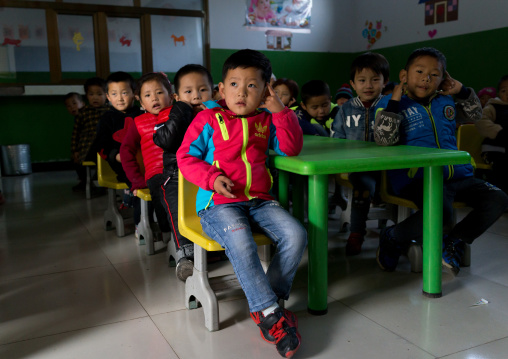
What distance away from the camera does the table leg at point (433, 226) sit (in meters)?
1.73

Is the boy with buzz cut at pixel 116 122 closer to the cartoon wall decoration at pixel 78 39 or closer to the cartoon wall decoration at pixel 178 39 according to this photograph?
the cartoon wall decoration at pixel 78 39

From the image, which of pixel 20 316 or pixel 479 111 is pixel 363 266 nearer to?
pixel 479 111

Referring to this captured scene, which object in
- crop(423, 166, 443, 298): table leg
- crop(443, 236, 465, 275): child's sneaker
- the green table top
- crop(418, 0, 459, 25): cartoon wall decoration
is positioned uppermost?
crop(418, 0, 459, 25): cartoon wall decoration

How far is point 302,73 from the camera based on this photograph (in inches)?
278

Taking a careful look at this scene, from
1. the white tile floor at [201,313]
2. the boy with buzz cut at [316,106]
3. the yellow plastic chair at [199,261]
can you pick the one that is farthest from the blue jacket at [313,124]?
the yellow plastic chair at [199,261]

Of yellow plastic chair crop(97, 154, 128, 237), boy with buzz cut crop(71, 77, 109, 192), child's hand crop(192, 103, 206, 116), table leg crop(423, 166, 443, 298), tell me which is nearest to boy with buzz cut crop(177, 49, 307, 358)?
child's hand crop(192, 103, 206, 116)

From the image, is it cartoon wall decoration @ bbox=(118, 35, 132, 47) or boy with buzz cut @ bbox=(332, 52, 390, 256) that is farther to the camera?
cartoon wall decoration @ bbox=(118, 35, 132, 47)

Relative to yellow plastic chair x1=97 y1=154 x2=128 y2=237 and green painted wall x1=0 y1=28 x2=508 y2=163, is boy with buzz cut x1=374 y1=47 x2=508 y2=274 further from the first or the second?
green painted wall x1=0 y1=28 x2=508 y2=163

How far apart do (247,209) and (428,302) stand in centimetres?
77

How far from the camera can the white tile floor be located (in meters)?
1.47

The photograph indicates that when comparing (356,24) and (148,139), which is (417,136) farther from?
(356,24)

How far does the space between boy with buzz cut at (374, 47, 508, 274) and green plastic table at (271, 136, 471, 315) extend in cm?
19

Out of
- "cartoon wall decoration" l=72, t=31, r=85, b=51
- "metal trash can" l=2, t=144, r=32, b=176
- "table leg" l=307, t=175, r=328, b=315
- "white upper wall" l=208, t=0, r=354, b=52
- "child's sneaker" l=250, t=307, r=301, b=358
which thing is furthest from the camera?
"white upper wall" l=208, t=0, r=354, b=52

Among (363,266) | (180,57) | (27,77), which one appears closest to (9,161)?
(27,77)
